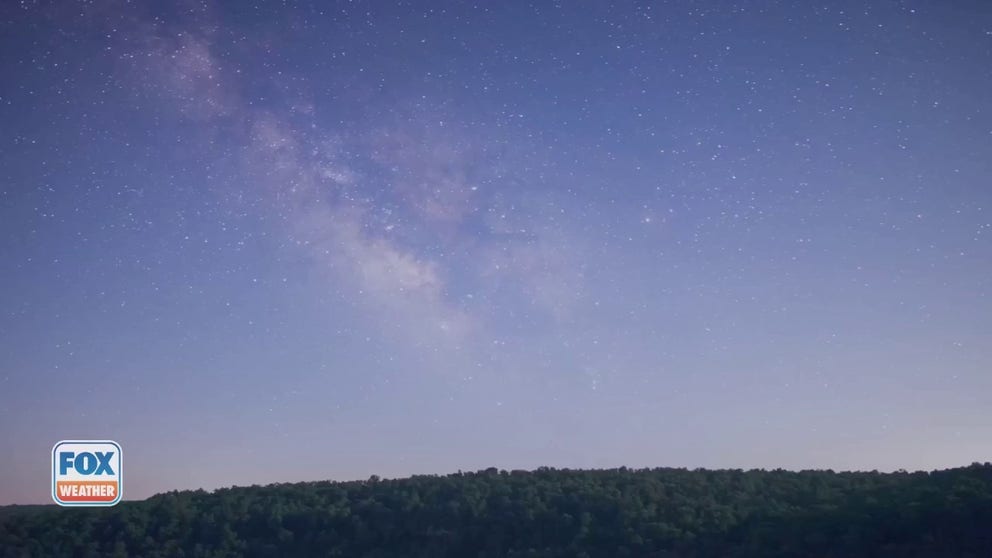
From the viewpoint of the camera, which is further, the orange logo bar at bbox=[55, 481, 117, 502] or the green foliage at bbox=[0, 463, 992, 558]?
the green foliage at bbox=[0, 463, 992, 558]

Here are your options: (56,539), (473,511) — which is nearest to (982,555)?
(473,511)

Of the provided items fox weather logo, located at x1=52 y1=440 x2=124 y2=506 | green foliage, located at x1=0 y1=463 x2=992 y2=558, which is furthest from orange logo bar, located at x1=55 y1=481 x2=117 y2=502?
green foliage, located at x1=0 y1=463 x2=992 y2=558

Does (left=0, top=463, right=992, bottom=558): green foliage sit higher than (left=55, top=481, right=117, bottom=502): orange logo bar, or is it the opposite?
(left=55, top=481, right=117, bottom=502): orange logo bar

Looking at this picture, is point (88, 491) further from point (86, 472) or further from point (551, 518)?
point (551, 518)

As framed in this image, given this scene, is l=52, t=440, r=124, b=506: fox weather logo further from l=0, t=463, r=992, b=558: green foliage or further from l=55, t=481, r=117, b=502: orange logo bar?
l=0, t=463, r=992, b=558: green foliage

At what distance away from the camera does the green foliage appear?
26.0 metres

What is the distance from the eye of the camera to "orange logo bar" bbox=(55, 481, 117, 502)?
2322 centimetres

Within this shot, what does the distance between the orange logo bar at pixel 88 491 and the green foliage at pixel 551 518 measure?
1040 centimetres

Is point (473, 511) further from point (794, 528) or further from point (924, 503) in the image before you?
point (924, 503)

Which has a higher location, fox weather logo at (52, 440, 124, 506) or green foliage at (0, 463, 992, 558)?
fox weather logo at (52, 440, 124, 506)

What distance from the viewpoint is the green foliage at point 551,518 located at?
2603 centimetres

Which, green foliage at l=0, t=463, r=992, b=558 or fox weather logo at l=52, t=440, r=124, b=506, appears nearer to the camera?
fox weather logo at l=52, t=440, r=124, b=506

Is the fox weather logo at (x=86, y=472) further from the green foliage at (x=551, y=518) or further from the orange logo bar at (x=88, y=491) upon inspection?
the green foliage at (x=551, y=518)

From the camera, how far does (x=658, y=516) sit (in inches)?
1197
